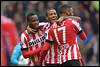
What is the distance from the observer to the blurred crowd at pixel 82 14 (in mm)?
24828

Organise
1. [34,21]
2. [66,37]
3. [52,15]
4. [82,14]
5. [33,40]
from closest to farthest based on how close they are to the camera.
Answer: [66,37], [52,15], [34,21], [33,40], [82,14]

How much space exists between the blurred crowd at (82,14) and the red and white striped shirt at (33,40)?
24.7ft

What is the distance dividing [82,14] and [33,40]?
9.16 meters

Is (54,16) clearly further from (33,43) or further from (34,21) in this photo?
(33,43)

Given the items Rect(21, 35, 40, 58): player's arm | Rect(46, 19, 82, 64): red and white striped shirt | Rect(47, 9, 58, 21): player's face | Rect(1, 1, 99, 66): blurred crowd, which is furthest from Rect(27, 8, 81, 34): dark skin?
Rect(1, 1, 99, 66): blurred crowd

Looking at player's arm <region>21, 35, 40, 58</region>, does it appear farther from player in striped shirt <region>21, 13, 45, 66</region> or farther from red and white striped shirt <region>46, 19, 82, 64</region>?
red and white striped shirt <region>46, 19, 82, 64</region>

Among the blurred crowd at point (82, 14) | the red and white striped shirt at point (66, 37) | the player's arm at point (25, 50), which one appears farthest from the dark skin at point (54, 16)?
the blurred crowd at point (82, 14)

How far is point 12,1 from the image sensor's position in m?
26.7

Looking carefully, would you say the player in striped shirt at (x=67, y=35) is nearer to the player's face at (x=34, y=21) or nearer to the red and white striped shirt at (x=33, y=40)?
the player's face at (x=34, y=21)

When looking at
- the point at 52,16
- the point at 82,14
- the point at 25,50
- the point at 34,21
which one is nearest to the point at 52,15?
the point at 52,16

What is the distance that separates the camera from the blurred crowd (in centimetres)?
2483

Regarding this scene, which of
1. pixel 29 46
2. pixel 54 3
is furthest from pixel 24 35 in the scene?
pixel 54 3

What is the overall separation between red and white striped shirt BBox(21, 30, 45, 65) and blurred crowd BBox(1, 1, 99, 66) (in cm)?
752

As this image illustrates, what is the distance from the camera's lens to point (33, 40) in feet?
55.9
